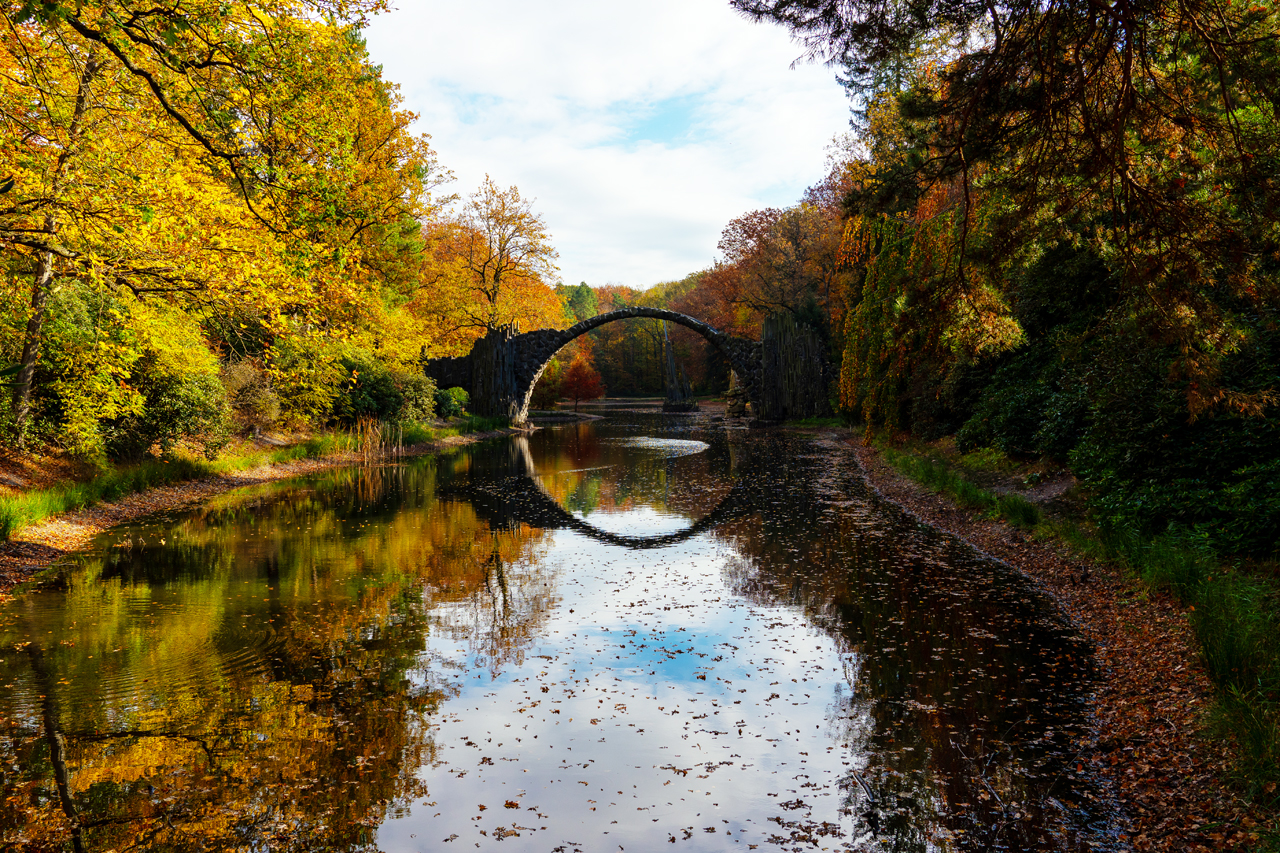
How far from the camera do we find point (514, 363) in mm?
33906

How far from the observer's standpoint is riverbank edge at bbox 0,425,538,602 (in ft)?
27.1

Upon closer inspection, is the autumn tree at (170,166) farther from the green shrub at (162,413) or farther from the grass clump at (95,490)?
the green shrub at (162,413)

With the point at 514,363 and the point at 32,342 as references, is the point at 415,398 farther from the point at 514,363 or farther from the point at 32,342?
the point at 32,342

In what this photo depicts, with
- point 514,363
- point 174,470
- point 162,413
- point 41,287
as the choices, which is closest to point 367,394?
point 174,470

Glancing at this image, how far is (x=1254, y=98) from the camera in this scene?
5004 mm

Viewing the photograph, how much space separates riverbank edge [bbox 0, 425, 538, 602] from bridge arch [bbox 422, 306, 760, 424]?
44.7ft

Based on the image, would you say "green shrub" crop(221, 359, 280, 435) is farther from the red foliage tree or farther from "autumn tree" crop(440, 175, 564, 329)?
the red foliage tree

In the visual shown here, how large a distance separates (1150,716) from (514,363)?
3099 cm

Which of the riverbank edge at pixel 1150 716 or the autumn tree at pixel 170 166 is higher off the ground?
the autumn tree at pixel 170 166

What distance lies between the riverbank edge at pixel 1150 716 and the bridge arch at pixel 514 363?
25.9m

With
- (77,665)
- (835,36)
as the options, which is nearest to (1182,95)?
(835,36)

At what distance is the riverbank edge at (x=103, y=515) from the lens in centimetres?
827

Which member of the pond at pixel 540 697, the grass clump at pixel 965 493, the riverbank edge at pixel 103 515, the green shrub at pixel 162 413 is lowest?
the pond at pixel 540 697

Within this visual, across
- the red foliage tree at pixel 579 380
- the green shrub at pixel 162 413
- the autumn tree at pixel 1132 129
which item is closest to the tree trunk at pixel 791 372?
the red foliage tree at pixel 579 380
